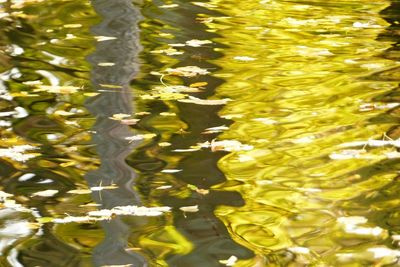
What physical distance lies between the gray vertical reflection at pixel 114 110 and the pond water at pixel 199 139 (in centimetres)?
1

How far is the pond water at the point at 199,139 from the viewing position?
452 cm

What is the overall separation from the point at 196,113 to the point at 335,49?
214cm

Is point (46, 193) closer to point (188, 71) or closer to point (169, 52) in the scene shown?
point (188, 71)

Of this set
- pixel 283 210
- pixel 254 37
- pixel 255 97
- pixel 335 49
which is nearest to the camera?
pixel 283 210

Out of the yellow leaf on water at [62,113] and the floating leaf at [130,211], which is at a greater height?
the floating leaf at [130,211]

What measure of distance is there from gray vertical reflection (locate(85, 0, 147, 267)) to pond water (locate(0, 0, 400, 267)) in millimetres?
13

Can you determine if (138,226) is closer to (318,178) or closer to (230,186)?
(230,186)

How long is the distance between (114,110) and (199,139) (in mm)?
904

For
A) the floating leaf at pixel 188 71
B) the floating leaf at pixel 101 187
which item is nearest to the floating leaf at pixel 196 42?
the floating leaf at pixel 188 71

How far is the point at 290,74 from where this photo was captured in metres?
7.45

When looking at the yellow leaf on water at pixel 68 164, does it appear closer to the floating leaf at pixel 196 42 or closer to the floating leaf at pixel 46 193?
the floating leaf at pixel 46 193

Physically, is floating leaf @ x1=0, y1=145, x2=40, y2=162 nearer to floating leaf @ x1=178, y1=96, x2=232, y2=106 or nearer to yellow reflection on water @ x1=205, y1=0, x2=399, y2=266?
yellow reflection on water @ x1=205, y1=0, x2=399, y2=266

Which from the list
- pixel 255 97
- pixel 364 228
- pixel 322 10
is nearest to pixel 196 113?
pixel 255 97

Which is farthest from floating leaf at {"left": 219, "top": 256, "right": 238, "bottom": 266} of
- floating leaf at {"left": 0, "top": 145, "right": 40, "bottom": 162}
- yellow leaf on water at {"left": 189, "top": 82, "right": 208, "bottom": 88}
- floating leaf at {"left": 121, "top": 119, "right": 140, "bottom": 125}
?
yellow leaf on water at {"left": 189, "top": 82, "right": 208, "bottom": 88}
